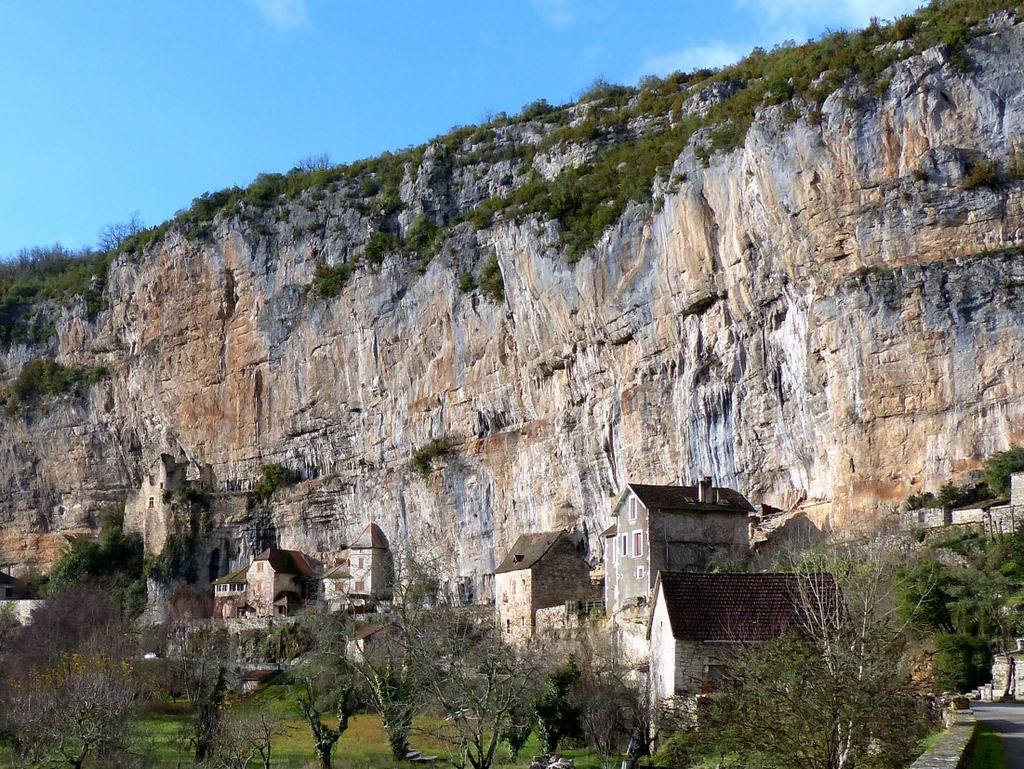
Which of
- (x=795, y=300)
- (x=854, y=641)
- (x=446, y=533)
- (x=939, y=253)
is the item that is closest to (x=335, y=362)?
(x=446, y=533)

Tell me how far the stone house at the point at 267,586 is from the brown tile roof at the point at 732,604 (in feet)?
115

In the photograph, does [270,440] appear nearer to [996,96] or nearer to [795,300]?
[795,300]

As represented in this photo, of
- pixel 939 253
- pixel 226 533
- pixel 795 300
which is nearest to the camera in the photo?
pixel 939 253

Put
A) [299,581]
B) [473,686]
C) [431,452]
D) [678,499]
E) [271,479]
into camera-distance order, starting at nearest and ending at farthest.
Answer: [473,686] < [678,499] < [431,452] < [299,581] < [271,479]

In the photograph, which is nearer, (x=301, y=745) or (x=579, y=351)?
(x=301, y=745)

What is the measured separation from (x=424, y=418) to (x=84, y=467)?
2777 centimetres

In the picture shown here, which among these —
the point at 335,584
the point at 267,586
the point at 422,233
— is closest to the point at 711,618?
the point at 335,584

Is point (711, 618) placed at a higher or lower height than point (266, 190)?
lower

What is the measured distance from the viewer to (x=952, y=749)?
47.3 feet

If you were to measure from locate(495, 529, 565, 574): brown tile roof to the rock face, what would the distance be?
213 cm

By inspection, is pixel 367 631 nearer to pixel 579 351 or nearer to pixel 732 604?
pixel 579 351

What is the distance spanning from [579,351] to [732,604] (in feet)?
74.4

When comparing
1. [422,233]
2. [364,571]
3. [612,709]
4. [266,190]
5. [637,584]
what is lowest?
[612,709]

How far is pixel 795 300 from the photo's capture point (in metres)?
38.7
